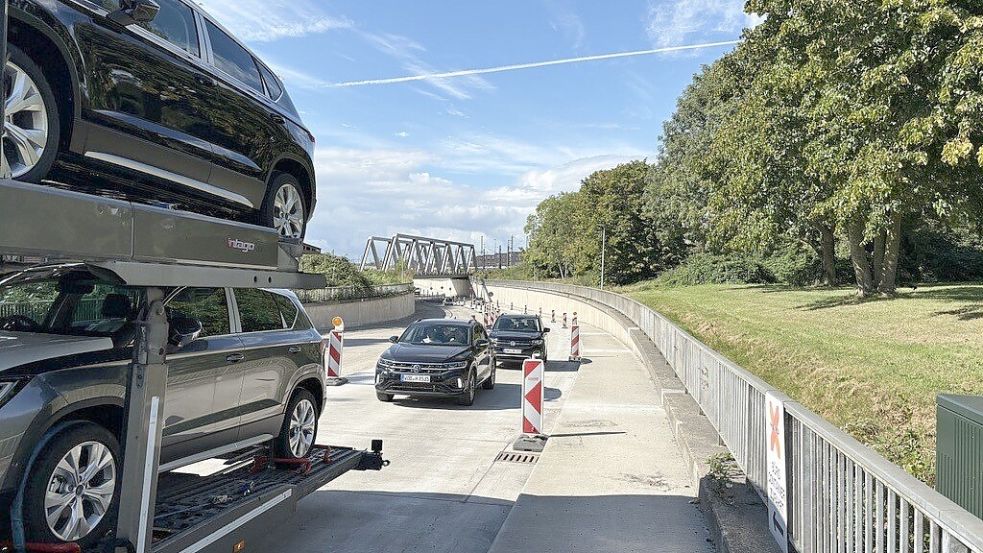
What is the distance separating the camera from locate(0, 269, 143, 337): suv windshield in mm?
3852

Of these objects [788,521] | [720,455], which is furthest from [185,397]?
[720,455]

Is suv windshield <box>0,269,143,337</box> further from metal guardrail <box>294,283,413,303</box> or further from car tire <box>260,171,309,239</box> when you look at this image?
metal guardrail <box>294,283,413,303</box>

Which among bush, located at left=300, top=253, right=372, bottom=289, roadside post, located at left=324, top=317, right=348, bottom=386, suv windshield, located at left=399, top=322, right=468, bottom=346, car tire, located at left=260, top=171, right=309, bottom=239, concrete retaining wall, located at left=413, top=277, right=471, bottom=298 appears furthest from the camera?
concrete retaining wall, located at left=413, top=277, right=471, bottom=298

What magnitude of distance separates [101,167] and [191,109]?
862 mm

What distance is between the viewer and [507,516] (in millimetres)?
6609

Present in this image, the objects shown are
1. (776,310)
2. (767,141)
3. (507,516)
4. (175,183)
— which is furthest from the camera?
(776,310)

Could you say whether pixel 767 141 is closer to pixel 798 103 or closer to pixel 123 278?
pixel 798 103

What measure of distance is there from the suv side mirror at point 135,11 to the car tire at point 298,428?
3.37 meters

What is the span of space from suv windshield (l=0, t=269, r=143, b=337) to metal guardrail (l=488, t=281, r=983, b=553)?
372 cm

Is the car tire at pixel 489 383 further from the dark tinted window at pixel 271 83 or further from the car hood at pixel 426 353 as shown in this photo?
the dark tinted window at pixel 271 83

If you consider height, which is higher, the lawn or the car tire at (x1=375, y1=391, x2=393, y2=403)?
the lawn

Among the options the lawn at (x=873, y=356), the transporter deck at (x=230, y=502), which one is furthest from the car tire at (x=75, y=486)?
the lawn at (x=873, y=356)

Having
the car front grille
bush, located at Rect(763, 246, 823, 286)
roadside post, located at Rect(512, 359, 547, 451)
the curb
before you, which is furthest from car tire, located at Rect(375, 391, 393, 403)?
bush, located at Rect(763, 246, 823, 286)

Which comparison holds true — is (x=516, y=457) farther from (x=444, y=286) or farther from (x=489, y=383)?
(x=444, y=286)
